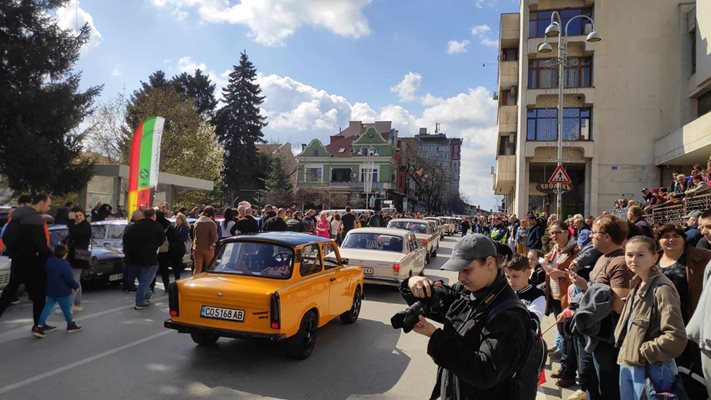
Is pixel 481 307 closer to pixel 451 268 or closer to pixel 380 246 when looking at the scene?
pixel 451 268

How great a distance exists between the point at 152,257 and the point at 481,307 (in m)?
7.99

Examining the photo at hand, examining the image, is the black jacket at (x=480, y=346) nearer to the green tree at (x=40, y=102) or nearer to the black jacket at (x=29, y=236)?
the black jacket at (x=29, y=236)

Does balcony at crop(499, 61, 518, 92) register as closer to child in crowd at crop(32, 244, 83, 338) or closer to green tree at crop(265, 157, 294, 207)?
child in crowd at crop(32, 244, 83, 338)

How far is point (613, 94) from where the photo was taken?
93.9 feet

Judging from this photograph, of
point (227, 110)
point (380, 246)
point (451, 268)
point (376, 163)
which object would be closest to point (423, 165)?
point (376, 163)

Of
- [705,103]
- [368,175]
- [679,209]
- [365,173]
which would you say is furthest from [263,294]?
[365,173]

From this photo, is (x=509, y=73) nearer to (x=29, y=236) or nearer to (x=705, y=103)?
(x=705, y=103)

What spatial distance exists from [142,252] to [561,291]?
7.19 m

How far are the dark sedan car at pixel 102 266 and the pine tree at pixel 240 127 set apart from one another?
161ft

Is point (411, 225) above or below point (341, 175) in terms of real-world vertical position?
below

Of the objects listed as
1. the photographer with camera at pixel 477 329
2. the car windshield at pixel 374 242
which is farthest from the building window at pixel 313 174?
the photographer with camera at pixel 477 329

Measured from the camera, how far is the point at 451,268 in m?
2.48

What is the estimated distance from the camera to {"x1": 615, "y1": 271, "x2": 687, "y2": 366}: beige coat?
3.18m

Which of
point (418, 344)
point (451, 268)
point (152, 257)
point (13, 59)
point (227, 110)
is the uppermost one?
point (227, 110)
